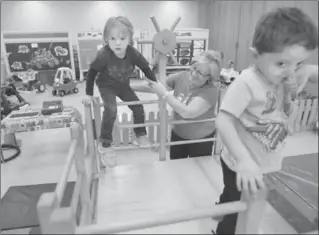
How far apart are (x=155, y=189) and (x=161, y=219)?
0.27m

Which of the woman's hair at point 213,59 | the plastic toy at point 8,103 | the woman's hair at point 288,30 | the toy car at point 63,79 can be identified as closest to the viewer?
the woman's hair at point 288,30

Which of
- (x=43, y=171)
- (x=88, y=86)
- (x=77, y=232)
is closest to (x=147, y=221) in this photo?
Result: (x=77, y=232)

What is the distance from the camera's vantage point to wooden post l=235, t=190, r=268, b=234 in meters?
0.27

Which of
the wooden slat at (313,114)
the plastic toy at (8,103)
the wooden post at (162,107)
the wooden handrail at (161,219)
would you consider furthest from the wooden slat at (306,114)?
the plastic toy at (8,103)

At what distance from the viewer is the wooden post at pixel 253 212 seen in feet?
0.88

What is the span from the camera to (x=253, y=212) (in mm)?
275

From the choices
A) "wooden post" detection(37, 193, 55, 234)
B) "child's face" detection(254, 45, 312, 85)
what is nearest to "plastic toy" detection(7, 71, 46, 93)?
"wooden post" detection(37, 193, 55, 234)

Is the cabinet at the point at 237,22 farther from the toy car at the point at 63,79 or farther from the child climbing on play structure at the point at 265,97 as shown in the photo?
the toy car at the point at 63,79

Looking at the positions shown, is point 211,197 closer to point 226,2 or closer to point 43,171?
point 226,2

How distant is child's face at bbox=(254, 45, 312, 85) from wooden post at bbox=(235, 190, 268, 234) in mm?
117

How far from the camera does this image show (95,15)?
0.35 m

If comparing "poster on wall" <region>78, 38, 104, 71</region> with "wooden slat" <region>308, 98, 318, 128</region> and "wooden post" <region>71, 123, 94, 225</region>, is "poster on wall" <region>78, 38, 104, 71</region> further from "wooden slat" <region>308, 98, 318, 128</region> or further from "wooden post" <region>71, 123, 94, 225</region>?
"wooden slat" <region>308, 98, 318, 128</region>

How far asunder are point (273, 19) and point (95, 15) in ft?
0.76

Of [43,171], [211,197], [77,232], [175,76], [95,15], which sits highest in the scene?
[95,15]
